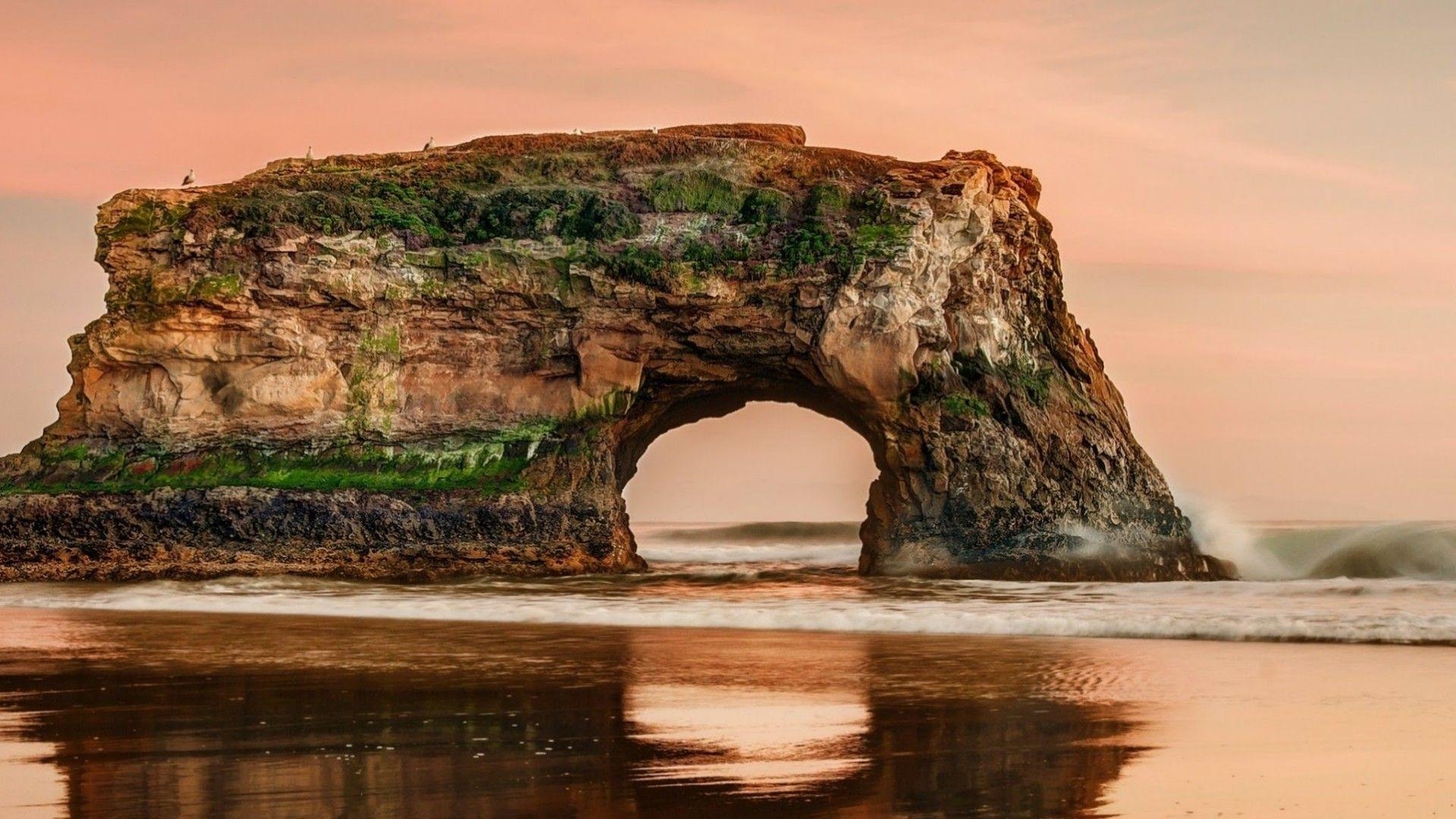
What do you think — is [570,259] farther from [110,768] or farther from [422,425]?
[110,768]

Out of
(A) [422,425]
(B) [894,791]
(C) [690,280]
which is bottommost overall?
(B) [894,791]

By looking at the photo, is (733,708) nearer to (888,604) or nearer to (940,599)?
(888,604)

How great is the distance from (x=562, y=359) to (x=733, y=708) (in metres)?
16.9

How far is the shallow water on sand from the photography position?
6.98 metres

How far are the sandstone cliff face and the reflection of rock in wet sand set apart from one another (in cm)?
1103

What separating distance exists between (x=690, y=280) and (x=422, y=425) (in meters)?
5.29

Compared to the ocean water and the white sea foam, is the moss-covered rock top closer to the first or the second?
the ocean water

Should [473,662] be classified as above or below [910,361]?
below

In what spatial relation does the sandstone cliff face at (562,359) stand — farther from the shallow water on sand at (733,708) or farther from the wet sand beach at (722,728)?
the wet sand beach at (722,728)

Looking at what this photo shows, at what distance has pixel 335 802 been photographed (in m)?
6.82

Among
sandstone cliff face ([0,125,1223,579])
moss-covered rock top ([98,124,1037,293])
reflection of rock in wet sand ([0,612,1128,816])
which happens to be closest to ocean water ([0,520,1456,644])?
sandstone cliff face ([0,125,1223,579])

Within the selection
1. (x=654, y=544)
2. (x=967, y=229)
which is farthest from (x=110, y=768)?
(x=654, y=544)

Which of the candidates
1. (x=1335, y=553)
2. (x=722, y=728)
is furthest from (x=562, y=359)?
(x=722, y=728)

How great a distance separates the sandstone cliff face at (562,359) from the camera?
81.5ft
